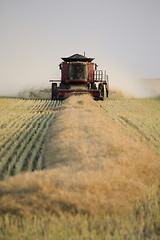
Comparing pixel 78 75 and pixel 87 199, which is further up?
pixel 78 75

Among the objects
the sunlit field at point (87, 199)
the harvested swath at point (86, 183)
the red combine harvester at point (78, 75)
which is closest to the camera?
the sunlit field at point (87, 199)

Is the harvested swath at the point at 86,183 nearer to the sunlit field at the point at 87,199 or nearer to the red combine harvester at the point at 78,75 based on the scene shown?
the sunlit field at the point at 87,199

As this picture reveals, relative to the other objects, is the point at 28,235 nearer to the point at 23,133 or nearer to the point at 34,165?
the point at 34,165

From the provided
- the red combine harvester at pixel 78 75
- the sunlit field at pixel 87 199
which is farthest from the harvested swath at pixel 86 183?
the red combine harvester at pixel 78 75

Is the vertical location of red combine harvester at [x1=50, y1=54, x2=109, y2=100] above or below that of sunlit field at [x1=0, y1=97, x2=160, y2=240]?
above

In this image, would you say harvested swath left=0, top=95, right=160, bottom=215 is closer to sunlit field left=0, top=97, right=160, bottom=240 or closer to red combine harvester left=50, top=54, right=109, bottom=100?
sunlit field left=0, top=97, right=160, bottom=240

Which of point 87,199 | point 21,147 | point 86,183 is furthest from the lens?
point 21,147

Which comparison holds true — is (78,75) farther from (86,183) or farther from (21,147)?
(86,183)

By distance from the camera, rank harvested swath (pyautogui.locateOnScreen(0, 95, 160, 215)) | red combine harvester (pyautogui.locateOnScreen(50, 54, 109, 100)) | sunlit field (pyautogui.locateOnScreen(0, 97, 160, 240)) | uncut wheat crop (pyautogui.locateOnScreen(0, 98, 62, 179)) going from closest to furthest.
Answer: sunlit field (pyautogui.locateOnScreen(0, 97, 160, 240))
harvested swath (pyautogui.locateOnScreen(0, 95, 160, 215))
uncut wheat crop (pyautogui.locateOnScreen(0, 98, 62, 179))
red combine harvester (pyautogui.locateOnScreen(50, 54, 109, 100))

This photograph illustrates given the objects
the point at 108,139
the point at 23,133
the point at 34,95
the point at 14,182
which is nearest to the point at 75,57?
the point at 34,95

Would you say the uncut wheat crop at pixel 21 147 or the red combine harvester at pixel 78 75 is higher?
the red combine harvester at pixel 78 75

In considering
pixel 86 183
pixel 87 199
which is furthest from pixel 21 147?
pixel 87 199

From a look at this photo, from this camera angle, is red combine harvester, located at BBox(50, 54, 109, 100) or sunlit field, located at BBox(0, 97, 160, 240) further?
red combine harvester, located at BBox(50, 54, 109, 100)

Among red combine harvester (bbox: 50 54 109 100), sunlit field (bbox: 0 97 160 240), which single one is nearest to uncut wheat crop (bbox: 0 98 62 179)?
sunlit field (bbox: 0 97 160 240)
